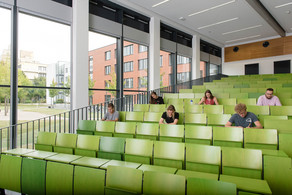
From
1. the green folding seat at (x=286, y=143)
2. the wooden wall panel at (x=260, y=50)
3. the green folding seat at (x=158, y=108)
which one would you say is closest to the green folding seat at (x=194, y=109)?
the green folding seat at (x=158, y=108)

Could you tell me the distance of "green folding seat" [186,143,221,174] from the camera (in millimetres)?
2340

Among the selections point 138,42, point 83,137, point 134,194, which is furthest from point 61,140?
point 138,42

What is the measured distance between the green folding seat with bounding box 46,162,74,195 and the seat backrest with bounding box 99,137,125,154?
75cm

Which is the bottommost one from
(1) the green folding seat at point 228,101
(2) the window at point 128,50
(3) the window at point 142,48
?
(1) the green folding seat at point 228,101

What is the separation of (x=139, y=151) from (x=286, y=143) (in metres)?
1.99

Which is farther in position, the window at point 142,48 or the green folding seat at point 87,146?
the window at point 142,48

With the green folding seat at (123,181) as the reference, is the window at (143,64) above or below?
above

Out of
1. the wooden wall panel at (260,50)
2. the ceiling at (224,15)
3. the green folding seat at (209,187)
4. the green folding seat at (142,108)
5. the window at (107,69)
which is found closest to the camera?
the green folding seat at (209,187)

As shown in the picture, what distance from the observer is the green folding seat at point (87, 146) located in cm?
298

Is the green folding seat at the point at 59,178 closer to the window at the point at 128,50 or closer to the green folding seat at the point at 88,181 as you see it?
the green folding seat at the point at 88,181

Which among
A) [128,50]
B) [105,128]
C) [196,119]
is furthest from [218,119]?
[128,50]

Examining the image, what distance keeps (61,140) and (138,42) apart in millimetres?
5267

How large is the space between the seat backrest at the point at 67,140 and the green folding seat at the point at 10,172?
78 cm

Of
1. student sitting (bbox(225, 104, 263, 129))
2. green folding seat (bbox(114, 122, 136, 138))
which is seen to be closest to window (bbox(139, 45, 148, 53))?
green folding seat (bbox(114, 122, 136, 138))
